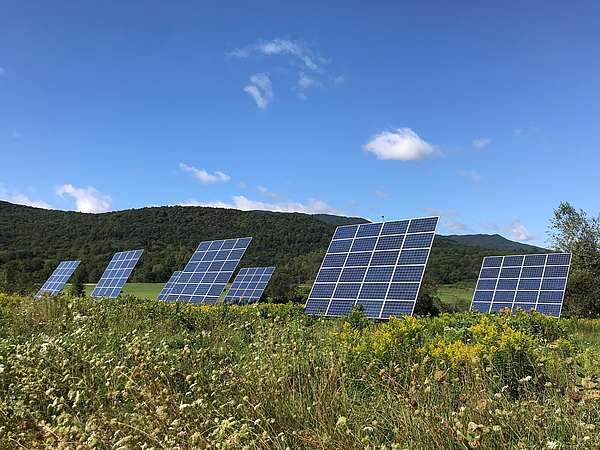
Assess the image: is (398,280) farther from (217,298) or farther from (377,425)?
(217,298)

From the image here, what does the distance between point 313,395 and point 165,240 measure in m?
72.3

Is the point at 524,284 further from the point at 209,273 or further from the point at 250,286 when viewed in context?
the point at 209,273

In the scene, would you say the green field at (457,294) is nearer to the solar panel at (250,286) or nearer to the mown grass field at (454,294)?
the mown grass field at (454,294)

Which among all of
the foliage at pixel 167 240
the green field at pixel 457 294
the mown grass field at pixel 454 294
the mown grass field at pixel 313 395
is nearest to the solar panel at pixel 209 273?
the mown grass field at pixel 454 294

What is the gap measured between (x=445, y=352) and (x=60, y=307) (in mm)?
9139

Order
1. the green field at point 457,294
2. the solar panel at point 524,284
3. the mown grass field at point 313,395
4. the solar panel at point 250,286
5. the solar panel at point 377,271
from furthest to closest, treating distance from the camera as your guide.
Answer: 1. the green field at point 457,294
2. the solar panel at point 250,286
3. the solar panel at point 524,284
4. the solar panel at point 377,271
5. the mown grass field at point 313,395

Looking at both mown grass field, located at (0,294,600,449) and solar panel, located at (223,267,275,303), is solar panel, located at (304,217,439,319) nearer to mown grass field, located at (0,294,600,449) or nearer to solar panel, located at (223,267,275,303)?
mown grass field, located at (0,294,600,449)

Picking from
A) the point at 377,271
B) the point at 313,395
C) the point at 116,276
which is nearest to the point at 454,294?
the point at 116,276

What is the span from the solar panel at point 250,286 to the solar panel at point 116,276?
608 cm

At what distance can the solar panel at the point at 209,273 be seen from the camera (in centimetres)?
2436

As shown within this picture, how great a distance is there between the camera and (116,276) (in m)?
30.5

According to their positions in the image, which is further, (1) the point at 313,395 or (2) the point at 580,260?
(2) the point at 580,260

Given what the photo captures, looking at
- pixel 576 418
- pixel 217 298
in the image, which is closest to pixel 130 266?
pixel 217 298

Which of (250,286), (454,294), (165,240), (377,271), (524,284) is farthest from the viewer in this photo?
(165,240)
